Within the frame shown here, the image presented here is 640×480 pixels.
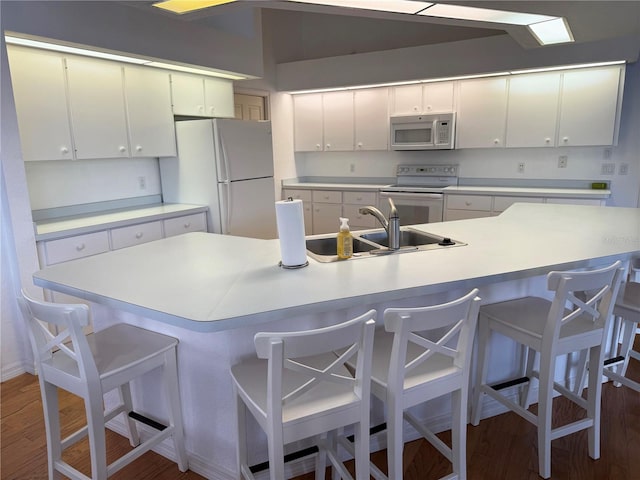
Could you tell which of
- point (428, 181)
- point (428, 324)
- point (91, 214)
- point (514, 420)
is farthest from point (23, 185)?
point (428, 181)

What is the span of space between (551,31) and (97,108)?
3210mm

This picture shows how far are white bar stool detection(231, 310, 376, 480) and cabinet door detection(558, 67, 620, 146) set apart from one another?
4.02 m

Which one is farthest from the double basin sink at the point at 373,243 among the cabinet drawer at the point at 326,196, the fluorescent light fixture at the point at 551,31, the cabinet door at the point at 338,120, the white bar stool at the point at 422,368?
the cabinet door at the point at 338,120

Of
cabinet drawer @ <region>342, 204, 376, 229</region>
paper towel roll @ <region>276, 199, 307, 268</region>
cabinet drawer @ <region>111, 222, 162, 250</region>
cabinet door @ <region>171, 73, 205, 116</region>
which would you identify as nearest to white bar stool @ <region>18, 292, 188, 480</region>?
paper towel roll @ <region>276, 199, 307, 268</region>

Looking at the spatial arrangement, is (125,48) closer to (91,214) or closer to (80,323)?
(91,214)

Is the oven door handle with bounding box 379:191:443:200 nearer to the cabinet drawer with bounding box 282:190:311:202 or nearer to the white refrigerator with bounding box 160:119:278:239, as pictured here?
the cabinet drawer with bounding box 282:190:311:202

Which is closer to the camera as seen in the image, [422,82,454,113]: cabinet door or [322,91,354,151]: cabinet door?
[422,82,454,113]: cabinet door

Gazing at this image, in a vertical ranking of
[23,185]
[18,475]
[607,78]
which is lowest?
[18,475]

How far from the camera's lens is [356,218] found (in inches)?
214

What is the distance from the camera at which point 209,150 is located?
3.87 metres

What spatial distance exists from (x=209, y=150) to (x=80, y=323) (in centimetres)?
263

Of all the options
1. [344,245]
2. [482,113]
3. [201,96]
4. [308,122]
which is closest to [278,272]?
[344,245]

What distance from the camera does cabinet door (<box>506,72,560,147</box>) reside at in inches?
173

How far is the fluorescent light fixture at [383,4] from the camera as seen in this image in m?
1.98
